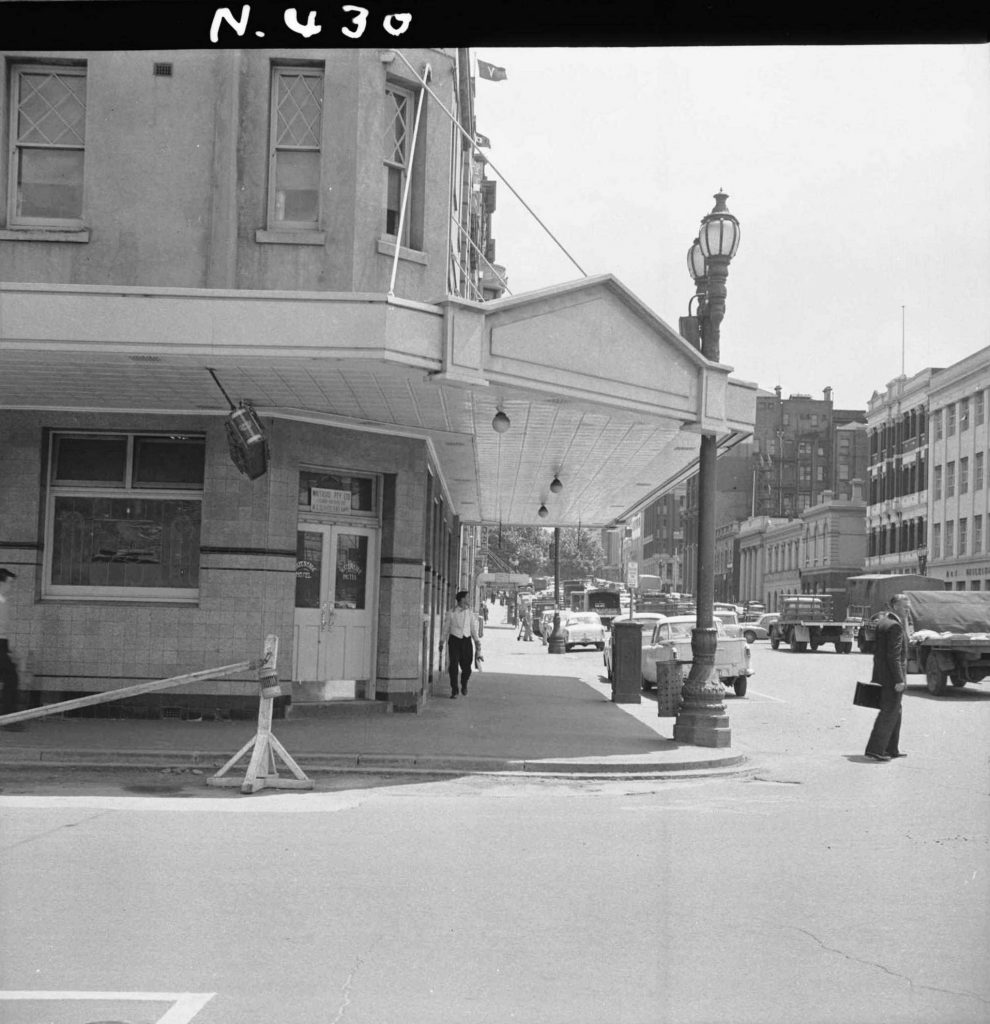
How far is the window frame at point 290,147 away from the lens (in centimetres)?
1500

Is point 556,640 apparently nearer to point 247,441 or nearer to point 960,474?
point 247,441

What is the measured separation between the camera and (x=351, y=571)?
690 inches

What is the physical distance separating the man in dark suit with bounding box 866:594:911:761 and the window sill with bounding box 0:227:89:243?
32.4 feet

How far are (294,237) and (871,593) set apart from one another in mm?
38130

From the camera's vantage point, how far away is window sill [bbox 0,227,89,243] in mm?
14641

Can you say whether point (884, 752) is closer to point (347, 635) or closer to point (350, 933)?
point (347, 635)

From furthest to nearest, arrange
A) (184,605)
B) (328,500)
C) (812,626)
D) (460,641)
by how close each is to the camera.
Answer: (812,626) < (460,641) < (328,500) < (184,605)

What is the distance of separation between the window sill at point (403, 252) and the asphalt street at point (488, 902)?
618cm

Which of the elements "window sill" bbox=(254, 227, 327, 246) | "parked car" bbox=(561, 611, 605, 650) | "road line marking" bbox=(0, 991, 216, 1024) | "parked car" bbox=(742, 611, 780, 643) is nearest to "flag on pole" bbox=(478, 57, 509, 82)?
"window sill" bbox=(254, 227, 327, 246)

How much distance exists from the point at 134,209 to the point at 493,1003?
11.6 m

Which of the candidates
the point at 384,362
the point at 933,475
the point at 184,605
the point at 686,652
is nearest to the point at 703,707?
the point at 384,362

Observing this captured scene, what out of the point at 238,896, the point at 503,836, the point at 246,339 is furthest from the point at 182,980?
the point at 246,339

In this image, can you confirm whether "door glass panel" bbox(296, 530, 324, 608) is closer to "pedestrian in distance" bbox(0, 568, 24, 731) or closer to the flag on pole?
"pedestrian in distance" bbox(0, 568, 24, 731)

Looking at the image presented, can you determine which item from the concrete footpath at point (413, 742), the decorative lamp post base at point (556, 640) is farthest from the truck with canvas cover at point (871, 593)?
A: the concrete footpath at point (413, 742)
